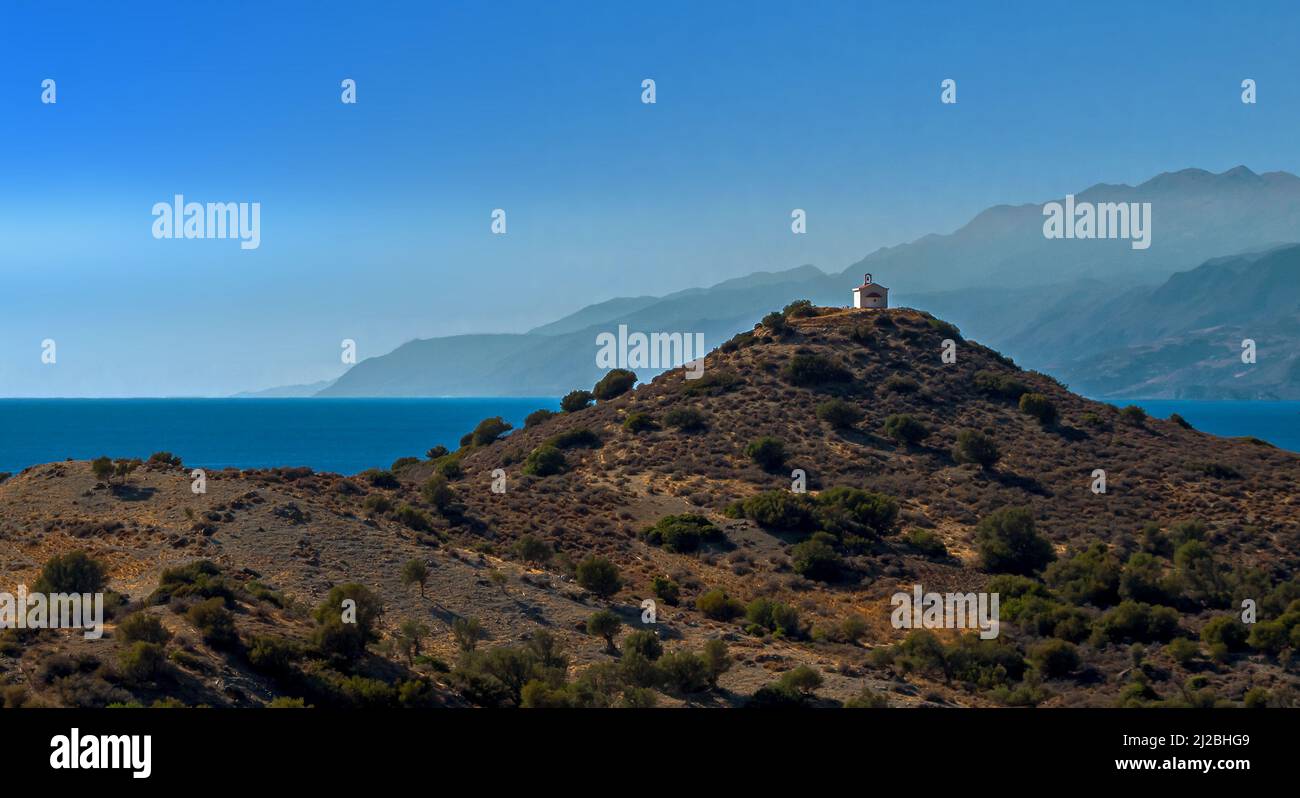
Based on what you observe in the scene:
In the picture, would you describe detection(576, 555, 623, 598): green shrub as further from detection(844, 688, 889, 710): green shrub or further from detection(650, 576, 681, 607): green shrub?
detection(844, 688, 889, 710): green shrub

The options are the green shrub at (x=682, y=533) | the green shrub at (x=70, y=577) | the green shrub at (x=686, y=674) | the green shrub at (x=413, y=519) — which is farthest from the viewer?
the green shrub at (x=682, y=533)

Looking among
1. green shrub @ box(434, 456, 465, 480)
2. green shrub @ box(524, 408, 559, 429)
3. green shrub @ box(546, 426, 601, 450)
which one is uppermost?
green shrub @ box(524, 408, 559, 429)

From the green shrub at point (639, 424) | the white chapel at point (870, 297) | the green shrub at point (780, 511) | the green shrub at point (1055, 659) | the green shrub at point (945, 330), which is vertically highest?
Result: the white chapel at point (870, 297)

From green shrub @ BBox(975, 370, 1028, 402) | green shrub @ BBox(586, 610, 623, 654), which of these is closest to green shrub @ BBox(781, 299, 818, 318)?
green shrub @ BBox(975, 370, 1028, 402)

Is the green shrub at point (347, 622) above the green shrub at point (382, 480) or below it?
below

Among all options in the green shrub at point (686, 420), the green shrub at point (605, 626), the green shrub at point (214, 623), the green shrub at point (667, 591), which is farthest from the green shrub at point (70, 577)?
the green shrub at point (686, 420)

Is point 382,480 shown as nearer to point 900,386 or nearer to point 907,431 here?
point 907,431

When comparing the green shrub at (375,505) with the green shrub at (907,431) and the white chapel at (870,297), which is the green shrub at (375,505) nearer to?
the green shrub at (907,431)
